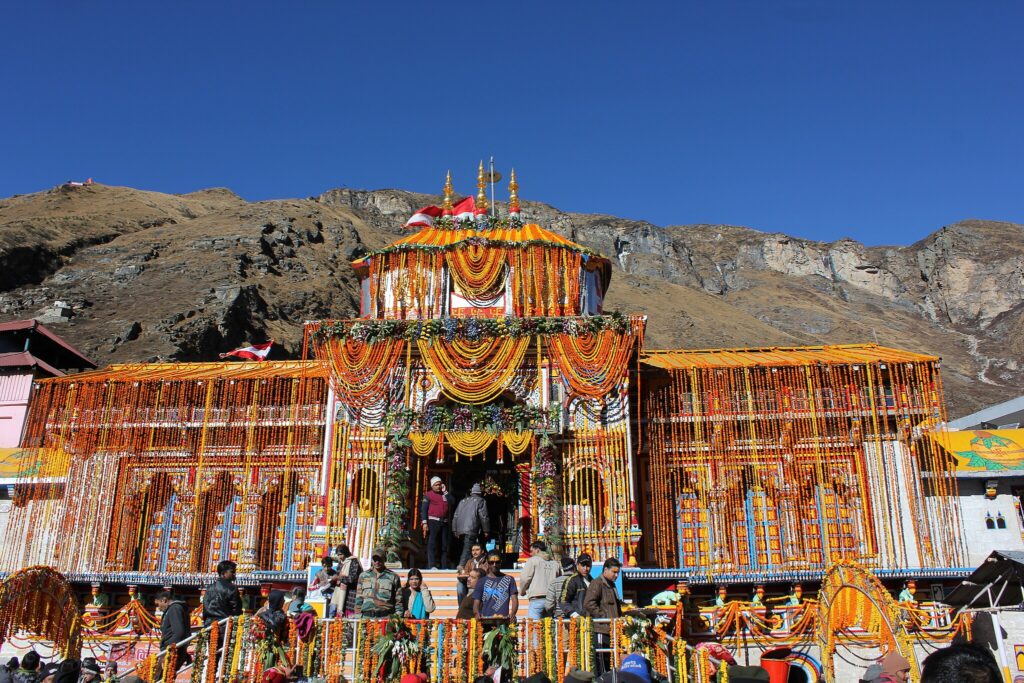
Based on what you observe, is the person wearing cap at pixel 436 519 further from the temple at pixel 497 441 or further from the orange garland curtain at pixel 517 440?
the orange garland curtain at pixel 517 440

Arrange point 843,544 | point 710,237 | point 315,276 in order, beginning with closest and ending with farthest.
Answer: point 843,544 < point 315,276 < point 710,237

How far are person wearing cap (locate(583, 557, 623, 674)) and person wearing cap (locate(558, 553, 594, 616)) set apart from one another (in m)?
0.47

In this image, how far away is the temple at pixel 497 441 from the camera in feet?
67.0

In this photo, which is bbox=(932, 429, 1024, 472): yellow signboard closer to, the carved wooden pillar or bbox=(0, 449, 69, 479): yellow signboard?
the carved wooden pillar

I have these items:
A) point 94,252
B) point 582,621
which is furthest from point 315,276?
point 582,621

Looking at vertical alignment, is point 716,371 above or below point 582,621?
above

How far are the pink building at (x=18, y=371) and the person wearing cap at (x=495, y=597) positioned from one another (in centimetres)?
1813

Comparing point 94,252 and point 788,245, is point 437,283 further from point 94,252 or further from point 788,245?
point 788,245

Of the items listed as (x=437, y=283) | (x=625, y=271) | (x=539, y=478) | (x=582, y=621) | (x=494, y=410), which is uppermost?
(x=625, y=271)

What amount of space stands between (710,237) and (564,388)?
359ft

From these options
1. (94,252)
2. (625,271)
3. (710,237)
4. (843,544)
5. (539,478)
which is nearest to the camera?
(539,478)

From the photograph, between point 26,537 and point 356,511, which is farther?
point 26,537

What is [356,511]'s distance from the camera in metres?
20.8

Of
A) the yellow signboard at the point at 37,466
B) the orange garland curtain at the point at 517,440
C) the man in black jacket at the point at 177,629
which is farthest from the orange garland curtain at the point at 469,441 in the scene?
the yellow signboard at the point at 37,466
